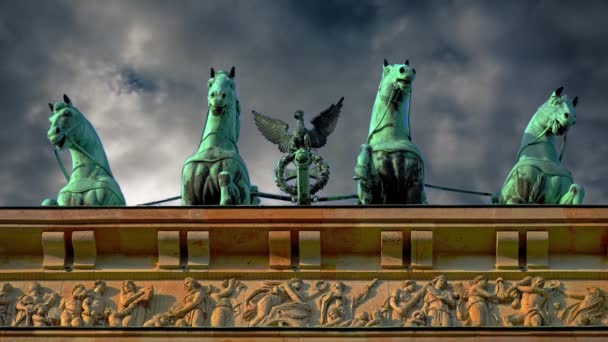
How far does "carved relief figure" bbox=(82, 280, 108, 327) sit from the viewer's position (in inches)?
1001

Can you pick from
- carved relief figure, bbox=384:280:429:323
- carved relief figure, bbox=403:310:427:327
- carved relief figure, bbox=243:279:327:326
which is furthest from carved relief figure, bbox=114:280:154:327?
carved relief figure, bbox=403:310:427:327

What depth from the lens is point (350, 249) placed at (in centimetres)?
2595

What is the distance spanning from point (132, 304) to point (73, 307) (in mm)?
686

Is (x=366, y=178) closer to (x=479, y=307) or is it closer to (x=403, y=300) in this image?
(x=403, y=300)

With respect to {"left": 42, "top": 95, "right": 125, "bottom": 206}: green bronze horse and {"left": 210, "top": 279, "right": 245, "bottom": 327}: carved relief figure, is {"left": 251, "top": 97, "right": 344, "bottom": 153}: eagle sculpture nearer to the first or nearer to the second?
{"left": 42, "top": 95, "right": 125, "bottom": 206}: green bronze horse

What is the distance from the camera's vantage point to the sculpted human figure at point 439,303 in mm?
25234

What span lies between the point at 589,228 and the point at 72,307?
6.07 m

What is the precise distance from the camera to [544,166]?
27.5 meters

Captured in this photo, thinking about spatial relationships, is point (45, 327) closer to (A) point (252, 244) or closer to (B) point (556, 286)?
(A) point (252, 244)

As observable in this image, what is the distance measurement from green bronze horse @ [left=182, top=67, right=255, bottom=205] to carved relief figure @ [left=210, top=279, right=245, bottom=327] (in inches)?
57.8

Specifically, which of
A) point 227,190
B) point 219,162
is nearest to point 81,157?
point 219,162

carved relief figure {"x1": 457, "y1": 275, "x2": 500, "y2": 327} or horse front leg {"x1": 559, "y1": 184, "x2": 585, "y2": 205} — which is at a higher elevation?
horse front leg {"x1": 559, "y1": 184, "x2": 585, "y2": 205}

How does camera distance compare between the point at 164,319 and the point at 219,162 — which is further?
the point at 219,162

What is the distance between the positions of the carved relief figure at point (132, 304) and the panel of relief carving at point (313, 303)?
1 centimetres
